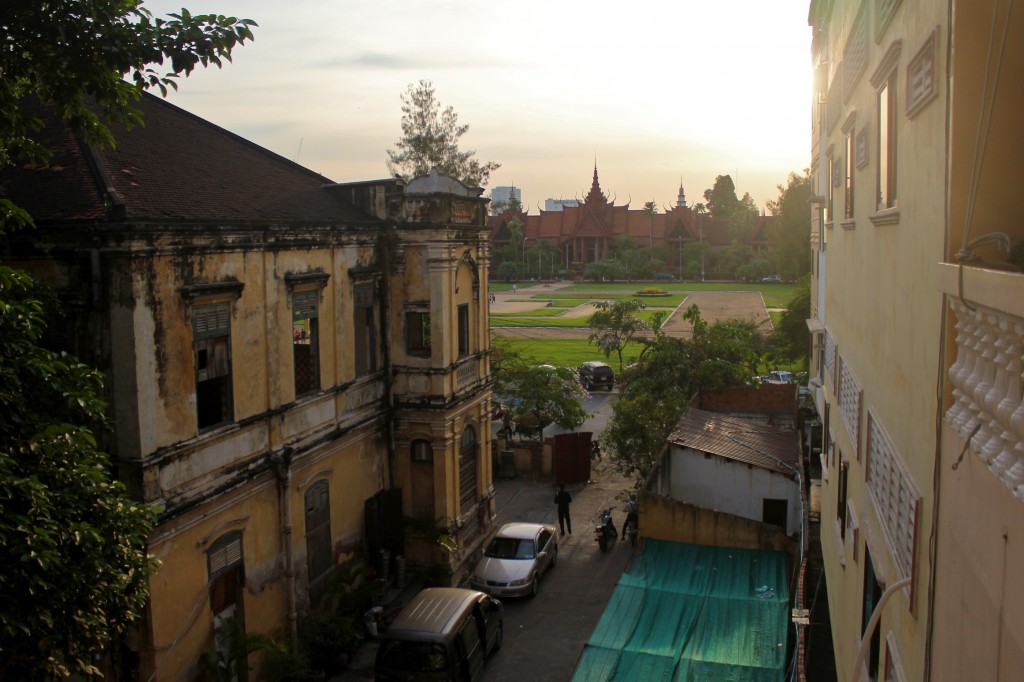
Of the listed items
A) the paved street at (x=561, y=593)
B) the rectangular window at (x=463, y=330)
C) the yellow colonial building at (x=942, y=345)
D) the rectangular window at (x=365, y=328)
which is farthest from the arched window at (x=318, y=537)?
the yellow colonial building at (x=942, y=345)

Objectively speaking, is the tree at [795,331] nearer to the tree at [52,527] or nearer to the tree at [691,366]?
the tree at [691,366]

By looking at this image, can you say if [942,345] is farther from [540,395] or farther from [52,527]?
[540,395]

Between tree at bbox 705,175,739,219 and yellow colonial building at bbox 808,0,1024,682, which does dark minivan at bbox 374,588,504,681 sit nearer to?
yellow colonial building at bbox 808,0,1024,682

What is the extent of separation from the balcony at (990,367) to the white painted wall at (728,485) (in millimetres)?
16044

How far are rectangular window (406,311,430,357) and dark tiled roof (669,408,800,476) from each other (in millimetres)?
6831

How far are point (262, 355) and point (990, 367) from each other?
37.3ft

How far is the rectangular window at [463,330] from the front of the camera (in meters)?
18.3

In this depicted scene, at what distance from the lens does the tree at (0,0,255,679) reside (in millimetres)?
7125

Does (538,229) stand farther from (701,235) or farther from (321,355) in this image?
(321,355)

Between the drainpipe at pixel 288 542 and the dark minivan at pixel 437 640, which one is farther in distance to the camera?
the drainpipe at pixel 288 542

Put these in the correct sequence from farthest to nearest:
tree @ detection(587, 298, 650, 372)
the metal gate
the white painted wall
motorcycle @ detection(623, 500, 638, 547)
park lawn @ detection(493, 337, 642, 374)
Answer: park lawn @ detection(493, 337, 642, 374) → tree @ detection(587, 298, 650, 372) → the metal gate → motorcycle @ detection(623, 500, 638, 547) → the white painted wall

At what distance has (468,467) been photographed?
18.9m

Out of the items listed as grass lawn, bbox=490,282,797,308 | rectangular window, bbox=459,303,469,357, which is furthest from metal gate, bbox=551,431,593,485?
grass lawn, bbox=490,282,797,308

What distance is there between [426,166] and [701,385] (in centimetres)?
1645
